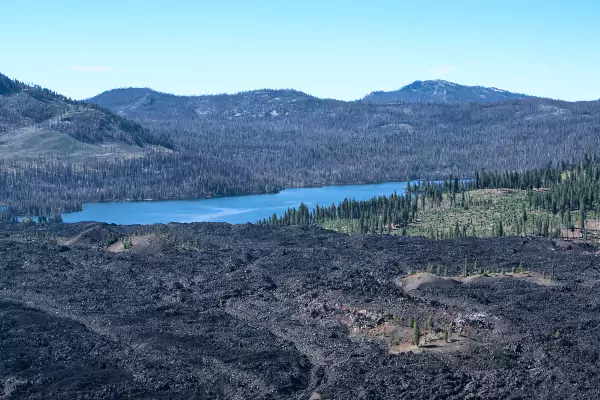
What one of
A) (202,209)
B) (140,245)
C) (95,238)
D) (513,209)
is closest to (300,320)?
(140,245)

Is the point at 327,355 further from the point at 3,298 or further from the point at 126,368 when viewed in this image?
the point at 3,298

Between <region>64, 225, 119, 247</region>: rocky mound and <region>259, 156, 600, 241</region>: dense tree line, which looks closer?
<region>64, 225, 119, 247</region>: rocky mound

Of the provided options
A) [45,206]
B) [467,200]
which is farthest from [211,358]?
[45,206]

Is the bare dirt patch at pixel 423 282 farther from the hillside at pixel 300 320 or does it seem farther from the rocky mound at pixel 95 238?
the rocky mound at pixel 95 238

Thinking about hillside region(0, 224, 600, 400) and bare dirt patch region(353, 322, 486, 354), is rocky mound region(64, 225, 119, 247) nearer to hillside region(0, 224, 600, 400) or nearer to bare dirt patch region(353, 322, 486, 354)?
hillside region(0, 224, 600, 400)

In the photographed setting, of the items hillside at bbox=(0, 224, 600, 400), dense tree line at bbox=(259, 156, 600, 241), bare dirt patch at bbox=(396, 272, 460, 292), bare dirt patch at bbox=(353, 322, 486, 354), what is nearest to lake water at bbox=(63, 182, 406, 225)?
dense tree line at bbox=(259, 156, 600, 241)
